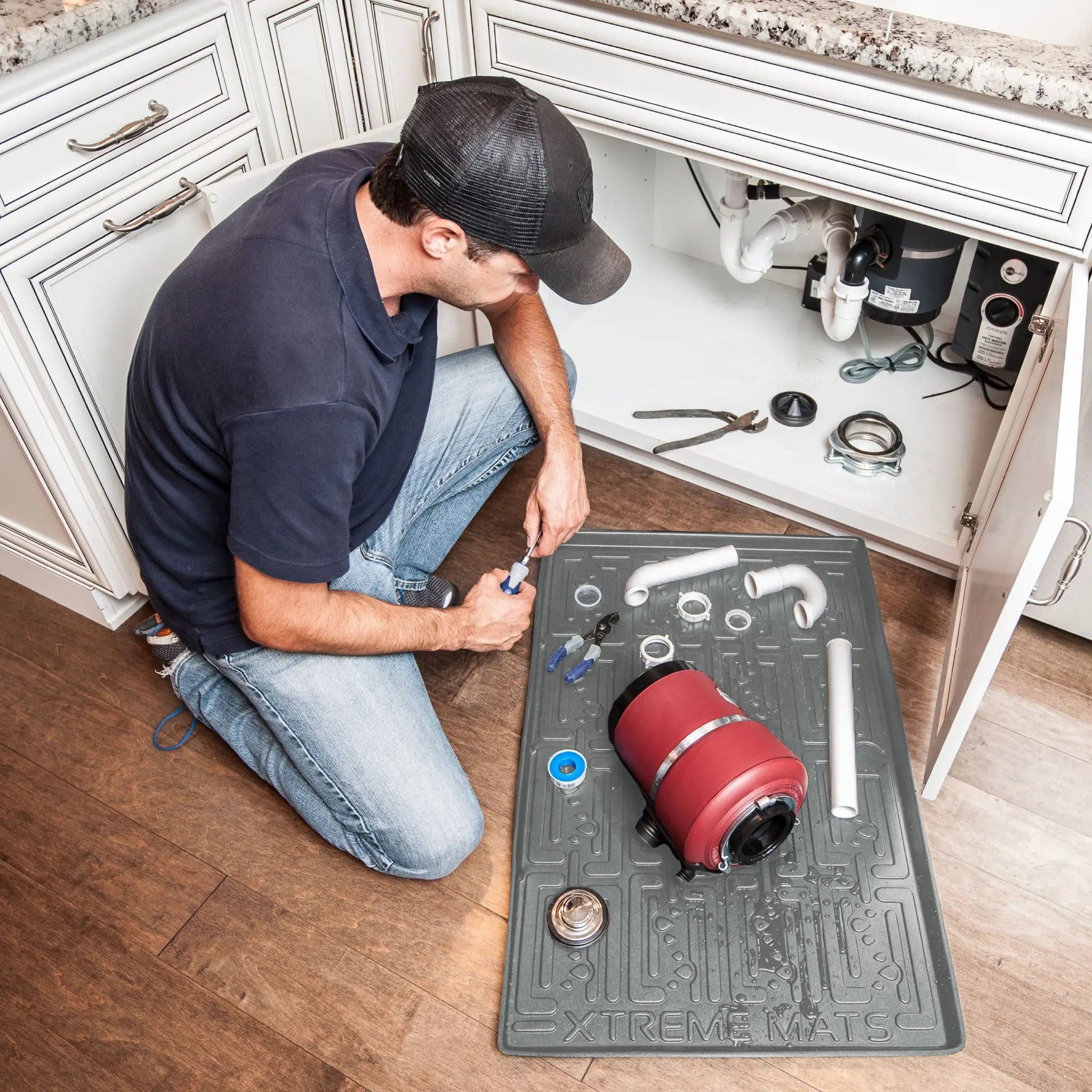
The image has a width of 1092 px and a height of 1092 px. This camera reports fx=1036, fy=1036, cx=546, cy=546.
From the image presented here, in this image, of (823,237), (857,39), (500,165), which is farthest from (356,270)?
(823,237)

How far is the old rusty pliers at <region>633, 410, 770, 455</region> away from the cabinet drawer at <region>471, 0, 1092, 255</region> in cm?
48

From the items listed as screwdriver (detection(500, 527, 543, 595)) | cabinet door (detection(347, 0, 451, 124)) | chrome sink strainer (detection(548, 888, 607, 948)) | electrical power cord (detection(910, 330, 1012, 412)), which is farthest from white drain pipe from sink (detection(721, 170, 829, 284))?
chrome sink strainer (detection(548, 888, 607, 948))

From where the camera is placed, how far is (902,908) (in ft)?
4.28

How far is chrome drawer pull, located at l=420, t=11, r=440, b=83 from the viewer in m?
1.52

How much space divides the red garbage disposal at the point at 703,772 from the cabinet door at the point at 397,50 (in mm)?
957

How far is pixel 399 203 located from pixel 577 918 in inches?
33.8

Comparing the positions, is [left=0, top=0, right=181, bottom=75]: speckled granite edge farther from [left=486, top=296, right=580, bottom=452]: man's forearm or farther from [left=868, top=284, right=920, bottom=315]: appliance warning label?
[left=868, top=284, right=920, bottom=315]: appliance warning label

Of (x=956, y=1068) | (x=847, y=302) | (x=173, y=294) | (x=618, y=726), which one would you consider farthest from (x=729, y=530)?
(x=173, y=294)

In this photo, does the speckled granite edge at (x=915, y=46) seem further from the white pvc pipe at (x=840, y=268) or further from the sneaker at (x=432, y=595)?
the sneaker at (x=432, y=595)

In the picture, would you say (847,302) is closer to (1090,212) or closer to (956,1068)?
(1090,212)

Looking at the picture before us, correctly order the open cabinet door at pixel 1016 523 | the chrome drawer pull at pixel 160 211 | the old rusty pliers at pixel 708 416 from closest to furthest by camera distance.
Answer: the open cabinet door at pixel 1016 523, the chrome drawer pull at pixel 160 211, the old rusty pliers at pixel 708 416

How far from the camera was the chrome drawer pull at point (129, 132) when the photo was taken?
1253 millimetres

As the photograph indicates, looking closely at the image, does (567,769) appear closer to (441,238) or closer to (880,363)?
(441,238)

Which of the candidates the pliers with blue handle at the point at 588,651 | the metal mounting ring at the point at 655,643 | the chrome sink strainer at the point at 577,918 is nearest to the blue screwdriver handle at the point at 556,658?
the pliers with blue handle at the point at 588,651
